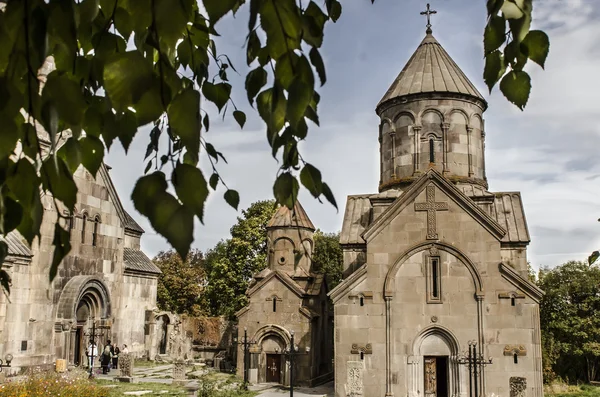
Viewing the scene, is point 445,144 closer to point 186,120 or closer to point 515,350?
point 515,350

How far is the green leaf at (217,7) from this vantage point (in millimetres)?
1133

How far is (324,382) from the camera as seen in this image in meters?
18.1

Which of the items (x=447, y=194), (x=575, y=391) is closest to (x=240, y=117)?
(x=447, y=194)

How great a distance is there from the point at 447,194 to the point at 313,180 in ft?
40.8

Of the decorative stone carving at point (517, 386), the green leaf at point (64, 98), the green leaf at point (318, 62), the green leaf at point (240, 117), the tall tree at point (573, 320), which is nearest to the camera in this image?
the green leaf at point (64, 98)

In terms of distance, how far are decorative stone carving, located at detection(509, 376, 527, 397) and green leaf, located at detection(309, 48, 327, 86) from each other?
12276 millimetres

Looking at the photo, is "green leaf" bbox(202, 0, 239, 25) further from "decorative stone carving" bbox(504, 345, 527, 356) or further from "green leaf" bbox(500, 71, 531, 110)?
"decorative stone carving" bbox(504, 345, 527, 356)

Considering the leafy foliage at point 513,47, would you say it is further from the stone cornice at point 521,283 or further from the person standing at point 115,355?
the person standing at point 115,355

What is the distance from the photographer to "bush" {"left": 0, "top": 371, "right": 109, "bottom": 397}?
29.2 feet

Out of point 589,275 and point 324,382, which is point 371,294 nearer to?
point 324,382

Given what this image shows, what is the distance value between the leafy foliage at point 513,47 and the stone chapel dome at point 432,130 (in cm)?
1396

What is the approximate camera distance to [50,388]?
9461 mm

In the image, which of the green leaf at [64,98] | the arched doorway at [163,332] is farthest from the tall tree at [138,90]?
the arched doorway at [163,332]

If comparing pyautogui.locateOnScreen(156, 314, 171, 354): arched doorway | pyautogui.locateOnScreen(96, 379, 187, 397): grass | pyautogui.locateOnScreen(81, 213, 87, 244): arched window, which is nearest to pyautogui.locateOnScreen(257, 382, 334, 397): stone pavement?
pyautogui.locateOnScreen(96, 379, 187, 397): grass
